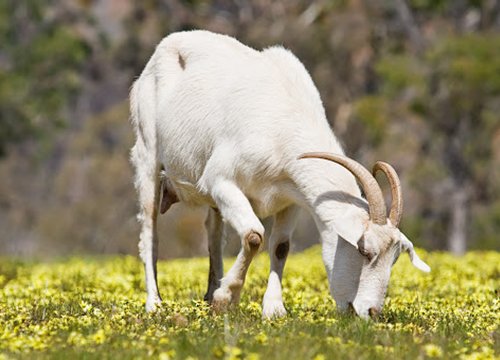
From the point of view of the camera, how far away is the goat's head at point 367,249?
7.25 m

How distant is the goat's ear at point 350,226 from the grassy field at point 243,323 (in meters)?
0.58

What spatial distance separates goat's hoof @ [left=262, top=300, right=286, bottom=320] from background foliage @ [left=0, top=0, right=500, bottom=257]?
2155cm

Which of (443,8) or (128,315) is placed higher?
(443,8)

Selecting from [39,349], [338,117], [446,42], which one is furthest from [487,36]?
[39,349]

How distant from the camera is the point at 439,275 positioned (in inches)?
470

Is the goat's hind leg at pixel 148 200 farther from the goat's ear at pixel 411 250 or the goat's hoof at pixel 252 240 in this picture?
the goat's ear at pixel 411 250

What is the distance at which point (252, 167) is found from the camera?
8.09 metres

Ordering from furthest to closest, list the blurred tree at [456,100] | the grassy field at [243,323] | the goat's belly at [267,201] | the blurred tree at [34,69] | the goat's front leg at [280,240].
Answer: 1. the blurred tree at [34,69]
2. the blurred tree at [456,100]
3. the goat's front leg at [280,240]
4. the goat's belly at [267,201]
5. the grassy field at [243,323]

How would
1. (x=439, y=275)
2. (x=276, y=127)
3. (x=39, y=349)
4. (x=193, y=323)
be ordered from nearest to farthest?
(x=39, y=349) < (x=193, y=323) < (x=276, y=127) < (x=439, y=275)

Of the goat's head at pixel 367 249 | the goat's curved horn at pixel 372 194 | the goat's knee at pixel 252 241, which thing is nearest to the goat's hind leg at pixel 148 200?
the goat's knee at pixel 252 241

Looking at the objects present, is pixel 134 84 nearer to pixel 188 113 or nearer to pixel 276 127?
pixel 188 113

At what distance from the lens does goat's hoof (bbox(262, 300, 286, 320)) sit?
305 inches

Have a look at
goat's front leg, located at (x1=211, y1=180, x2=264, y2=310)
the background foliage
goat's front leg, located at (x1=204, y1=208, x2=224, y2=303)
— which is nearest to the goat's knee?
goat's front leg, located at (x1=211, y1=180, x2=264, y2=310)

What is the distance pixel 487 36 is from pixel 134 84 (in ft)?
78.8
